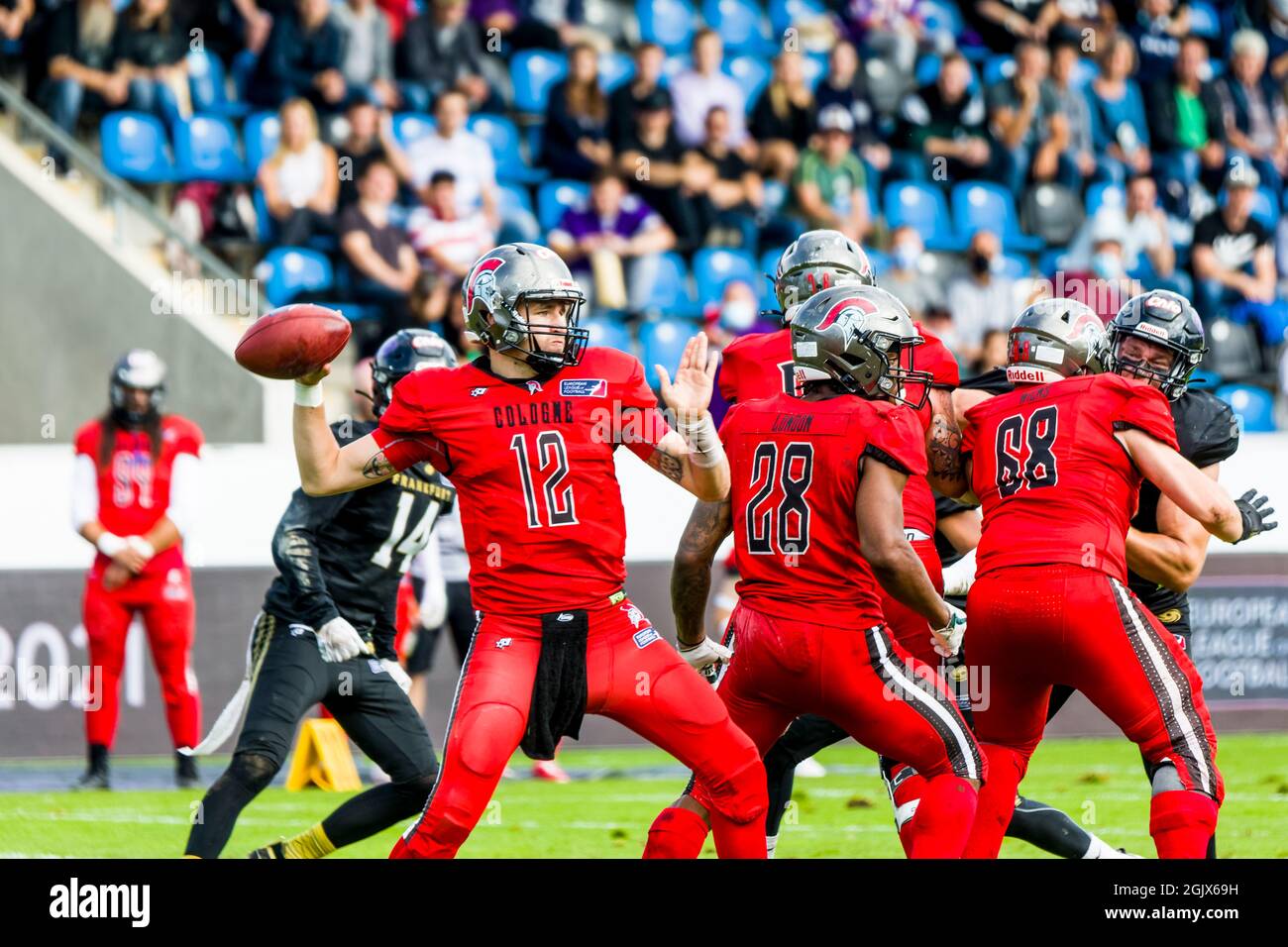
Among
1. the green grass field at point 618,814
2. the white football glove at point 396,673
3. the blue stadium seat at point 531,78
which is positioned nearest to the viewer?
the white football glove at point 396,673

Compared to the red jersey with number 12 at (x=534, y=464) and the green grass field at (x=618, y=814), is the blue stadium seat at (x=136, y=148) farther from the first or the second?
the red jersey with number 12 at (x=534, y=464)

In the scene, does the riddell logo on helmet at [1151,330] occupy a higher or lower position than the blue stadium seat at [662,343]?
lower

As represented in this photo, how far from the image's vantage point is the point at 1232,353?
1450cm

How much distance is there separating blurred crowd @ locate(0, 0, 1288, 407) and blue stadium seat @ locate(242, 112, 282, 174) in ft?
0.10

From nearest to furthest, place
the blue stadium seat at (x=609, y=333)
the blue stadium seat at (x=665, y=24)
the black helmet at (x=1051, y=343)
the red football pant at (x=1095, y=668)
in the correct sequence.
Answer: the red football pant at (x=1095, y=668)
the black helmet at (x=1051, y=343)
the blue stadium seat at (x=609, y=333)
the blue stadium seat at (x=665, y=24)

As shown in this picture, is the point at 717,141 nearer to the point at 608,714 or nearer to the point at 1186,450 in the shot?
the point at 1186,450

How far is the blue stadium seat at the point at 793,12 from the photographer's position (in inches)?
651

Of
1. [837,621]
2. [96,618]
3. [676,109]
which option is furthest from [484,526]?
[676,109]

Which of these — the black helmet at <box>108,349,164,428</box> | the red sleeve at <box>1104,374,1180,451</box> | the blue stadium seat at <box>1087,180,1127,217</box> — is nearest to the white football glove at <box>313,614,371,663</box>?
the red sleeve at <box>1104,374,1180,451</box>

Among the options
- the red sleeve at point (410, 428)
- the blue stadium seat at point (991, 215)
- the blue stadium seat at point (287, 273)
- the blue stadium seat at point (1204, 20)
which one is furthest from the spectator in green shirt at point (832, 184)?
the red sleeve at point (410, 428)

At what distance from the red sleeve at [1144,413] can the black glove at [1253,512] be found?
445 mm

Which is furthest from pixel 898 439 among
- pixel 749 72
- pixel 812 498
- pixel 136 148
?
pixel 749 72

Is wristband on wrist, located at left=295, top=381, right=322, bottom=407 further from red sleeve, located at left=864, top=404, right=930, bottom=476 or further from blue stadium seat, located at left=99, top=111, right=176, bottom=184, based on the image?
blue stadium seat, located at left=99, top=111, right=176, bottom=184
